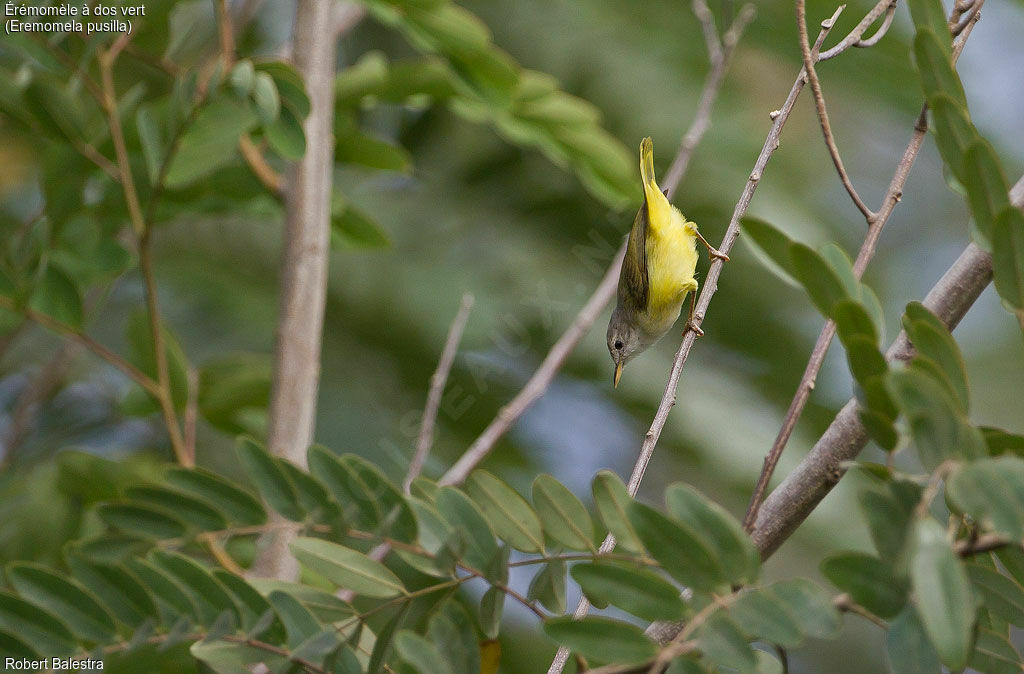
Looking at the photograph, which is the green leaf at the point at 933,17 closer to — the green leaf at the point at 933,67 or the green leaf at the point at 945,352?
the green leaf at the point at 933,67

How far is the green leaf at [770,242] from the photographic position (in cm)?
80

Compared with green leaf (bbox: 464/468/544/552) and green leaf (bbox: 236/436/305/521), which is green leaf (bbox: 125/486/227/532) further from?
green leaf (bbox: 464/468/544/552)

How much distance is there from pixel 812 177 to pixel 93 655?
454 cm

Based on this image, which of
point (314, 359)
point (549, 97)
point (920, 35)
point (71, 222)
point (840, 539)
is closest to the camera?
point (920, 35)

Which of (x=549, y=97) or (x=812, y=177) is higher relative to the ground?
(x=812, y=177)

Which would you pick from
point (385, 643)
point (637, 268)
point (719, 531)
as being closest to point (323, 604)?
point (385, 643)

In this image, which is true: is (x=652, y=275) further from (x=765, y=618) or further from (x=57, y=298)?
(x=765, y=618)

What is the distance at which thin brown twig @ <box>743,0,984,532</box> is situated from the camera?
0.79 meters

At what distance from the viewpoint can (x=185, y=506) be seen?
119cm

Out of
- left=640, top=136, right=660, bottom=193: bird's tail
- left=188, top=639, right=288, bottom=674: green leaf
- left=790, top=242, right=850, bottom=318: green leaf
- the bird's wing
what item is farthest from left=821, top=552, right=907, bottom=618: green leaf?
the bird's wing

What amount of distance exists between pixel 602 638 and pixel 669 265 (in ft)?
5.33

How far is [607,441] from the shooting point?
10.8 ft

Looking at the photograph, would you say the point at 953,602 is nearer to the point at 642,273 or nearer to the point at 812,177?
the point at 642,273

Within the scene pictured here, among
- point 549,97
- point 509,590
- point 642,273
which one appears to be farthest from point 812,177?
point 509,590
